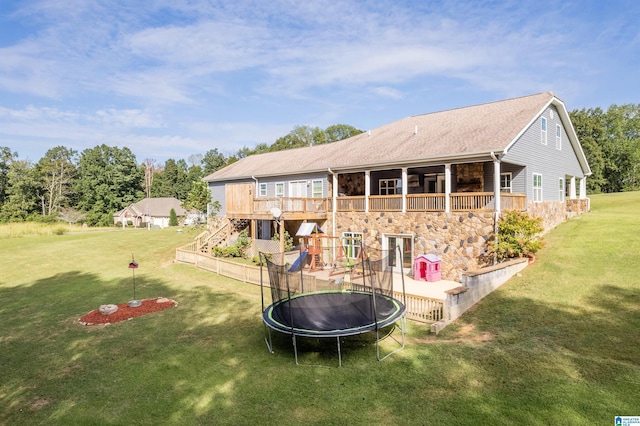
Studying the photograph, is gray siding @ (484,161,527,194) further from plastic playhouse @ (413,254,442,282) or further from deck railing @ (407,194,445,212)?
plastic playhouse @ (413,254,442,282)

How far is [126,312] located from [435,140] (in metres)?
15.3

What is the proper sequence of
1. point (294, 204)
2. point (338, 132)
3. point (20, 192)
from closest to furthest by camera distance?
1. point (294, 204)
2. point (20, 192)
3. point (338, 132)

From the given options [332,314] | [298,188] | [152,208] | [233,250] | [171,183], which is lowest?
[332,314]

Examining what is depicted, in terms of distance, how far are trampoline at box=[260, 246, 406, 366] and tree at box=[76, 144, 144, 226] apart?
62849 millimetres

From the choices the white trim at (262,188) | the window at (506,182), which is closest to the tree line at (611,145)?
the window at (506,182)

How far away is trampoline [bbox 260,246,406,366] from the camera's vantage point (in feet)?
26.7

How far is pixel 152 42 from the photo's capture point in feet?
62.2

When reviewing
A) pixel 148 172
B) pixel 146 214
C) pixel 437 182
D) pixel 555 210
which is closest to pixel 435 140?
pixel 437 182

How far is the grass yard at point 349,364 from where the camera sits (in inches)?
240

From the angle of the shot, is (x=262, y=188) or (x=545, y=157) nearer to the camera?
(x=545, y=157)

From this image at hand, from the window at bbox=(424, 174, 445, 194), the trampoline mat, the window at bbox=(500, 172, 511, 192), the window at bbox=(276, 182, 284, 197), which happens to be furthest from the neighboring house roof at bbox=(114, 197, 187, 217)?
the trampoline mat

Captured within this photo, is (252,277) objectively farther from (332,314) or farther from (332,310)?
(332,314)

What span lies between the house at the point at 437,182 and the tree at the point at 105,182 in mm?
51031

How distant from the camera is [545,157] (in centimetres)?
1870
